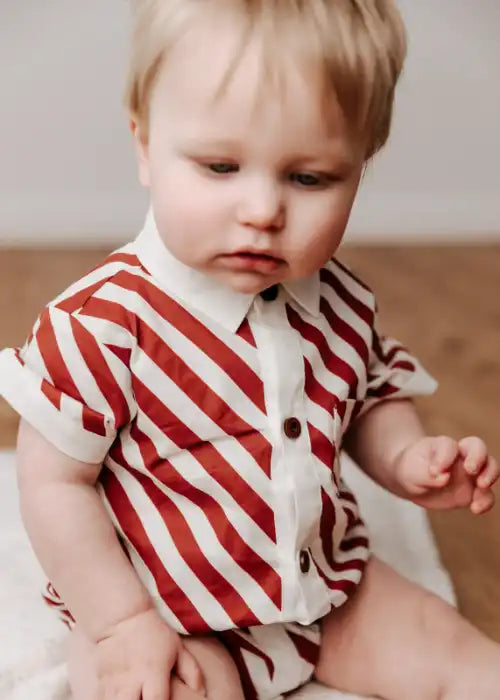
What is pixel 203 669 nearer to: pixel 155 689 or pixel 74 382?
pixel 155 689

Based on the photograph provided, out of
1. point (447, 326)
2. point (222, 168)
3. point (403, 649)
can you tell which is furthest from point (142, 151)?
point (447, 326)

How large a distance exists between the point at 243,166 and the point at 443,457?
27 centimetres

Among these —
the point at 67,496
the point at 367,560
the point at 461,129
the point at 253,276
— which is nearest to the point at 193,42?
the point at 253,276

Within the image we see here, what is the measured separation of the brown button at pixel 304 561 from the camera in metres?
0.73

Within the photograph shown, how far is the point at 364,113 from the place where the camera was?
2.11ft

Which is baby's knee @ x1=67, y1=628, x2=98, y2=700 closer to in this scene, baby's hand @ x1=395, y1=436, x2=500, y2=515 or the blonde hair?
baby's hand @ x1=395, y1=436, x2=500, y2=515

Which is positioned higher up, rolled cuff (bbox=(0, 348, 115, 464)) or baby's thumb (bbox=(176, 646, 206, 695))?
rolled cuff (bbox=(0, 348, 115, 464))

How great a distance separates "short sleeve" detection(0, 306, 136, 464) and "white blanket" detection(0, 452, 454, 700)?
0.20m

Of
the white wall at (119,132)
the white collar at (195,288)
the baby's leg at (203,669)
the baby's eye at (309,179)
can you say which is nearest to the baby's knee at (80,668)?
the baby's leg at (203,669)

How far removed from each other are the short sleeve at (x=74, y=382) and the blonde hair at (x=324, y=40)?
5.8 inches

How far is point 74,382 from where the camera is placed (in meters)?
0.68

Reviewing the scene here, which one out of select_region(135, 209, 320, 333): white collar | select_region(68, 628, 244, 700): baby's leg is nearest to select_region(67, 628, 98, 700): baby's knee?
select_region(68, 628, 244, 700): baby's leg

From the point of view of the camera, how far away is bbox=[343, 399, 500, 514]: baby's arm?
2.48ft

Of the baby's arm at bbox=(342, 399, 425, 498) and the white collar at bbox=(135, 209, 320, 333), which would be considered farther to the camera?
the baby's arm at bbox=(342, 399, 425, 498)
